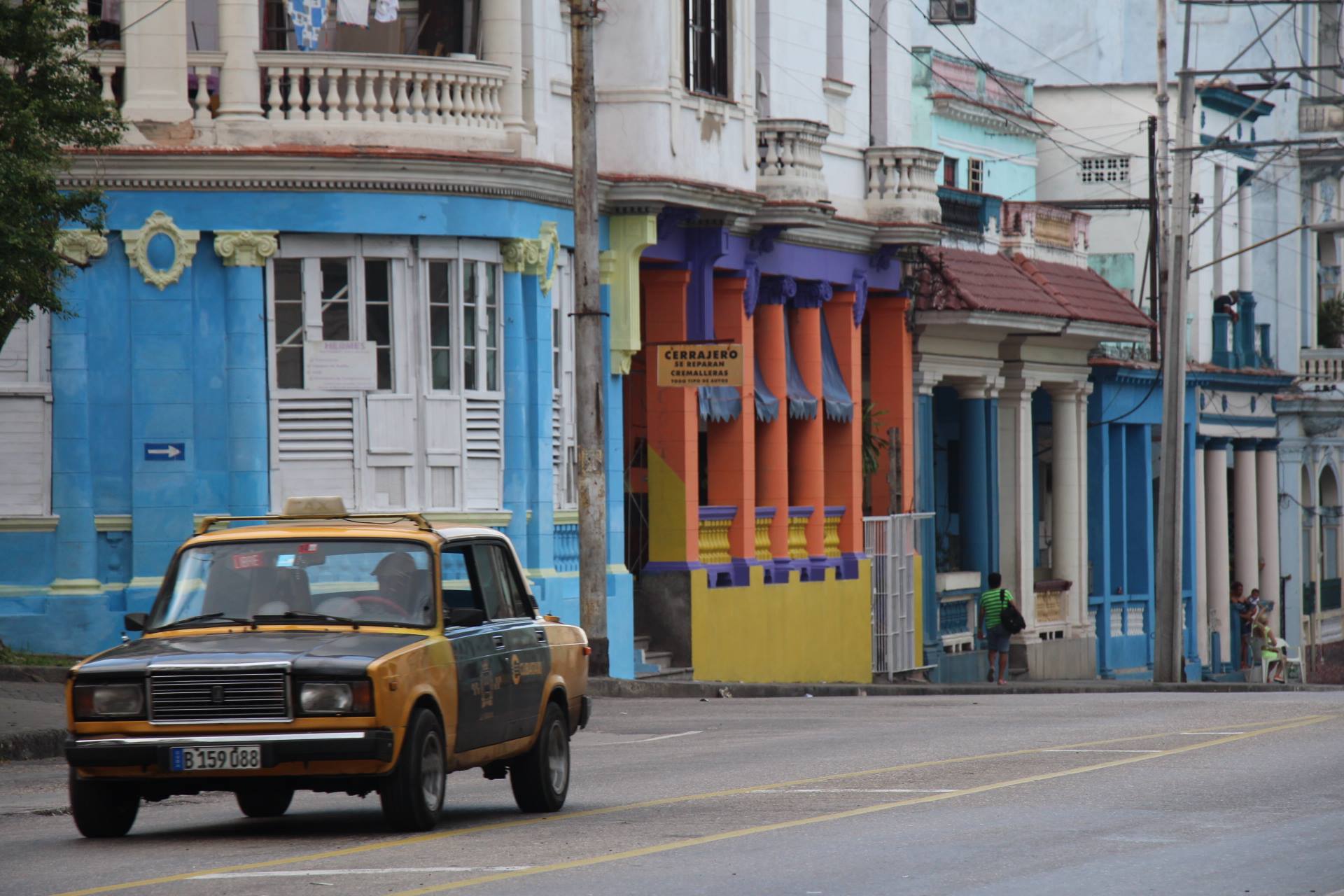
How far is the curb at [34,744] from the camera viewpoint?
18734 mm

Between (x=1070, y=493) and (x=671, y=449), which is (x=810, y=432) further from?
(x=1070, y=493)

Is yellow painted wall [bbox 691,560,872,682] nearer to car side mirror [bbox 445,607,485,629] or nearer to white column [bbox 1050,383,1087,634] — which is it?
white column [bbox 1050,383,1087,634]

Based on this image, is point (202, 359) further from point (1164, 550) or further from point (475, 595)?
point (1164, 550)

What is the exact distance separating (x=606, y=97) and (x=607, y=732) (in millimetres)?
10163

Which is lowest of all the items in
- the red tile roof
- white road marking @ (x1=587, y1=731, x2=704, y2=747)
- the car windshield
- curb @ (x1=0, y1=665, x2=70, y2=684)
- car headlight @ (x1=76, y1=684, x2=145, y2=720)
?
white road marking @ (x1=587, y1=731, x2=704, y2=747)

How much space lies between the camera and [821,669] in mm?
34531

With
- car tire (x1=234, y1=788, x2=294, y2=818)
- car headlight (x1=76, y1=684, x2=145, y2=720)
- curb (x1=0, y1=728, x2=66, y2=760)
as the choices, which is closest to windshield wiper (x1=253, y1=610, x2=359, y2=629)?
car headlight (x1=76, y1=684, x2=145, y2=720)

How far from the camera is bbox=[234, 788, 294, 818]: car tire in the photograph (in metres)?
14.1

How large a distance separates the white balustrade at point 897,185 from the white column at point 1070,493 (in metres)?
9.61

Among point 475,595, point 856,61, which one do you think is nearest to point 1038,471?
point 856,61

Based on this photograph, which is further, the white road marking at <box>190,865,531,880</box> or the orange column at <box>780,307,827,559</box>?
the orange column at <box>780,307,827,559</box>

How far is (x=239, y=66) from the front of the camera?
2580 cm

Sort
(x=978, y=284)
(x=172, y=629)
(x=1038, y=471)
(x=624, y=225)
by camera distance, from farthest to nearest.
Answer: (x=1038, y=471) < (x=978, y=284) < (x=624, y=225) < (x=172, y=629)

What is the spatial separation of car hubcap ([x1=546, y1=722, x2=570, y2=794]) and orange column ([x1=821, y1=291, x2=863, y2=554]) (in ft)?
71.2
